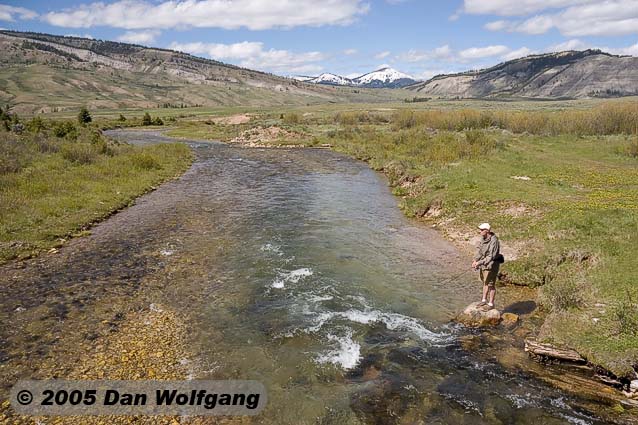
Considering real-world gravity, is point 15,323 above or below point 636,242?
below

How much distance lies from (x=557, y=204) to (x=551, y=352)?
588 inches

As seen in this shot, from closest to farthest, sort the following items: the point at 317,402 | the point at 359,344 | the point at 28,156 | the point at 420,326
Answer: the point at 317,402, the point at 359,344, the point at 420,326, the point at 28,156

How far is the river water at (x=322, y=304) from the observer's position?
1034 cm

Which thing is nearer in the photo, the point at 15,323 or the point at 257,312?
the point at 15,323

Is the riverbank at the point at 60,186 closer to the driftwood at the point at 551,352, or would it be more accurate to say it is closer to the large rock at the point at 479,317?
the large rock at the point at 479,317

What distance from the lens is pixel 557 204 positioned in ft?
79.4

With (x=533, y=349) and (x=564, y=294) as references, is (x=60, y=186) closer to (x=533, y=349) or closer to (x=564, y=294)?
(x=533, y=349)

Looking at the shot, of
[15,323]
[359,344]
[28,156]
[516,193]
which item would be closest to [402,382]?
[359,344]

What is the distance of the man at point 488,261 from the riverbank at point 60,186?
63.4ft

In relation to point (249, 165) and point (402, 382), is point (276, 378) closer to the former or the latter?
point (402, 382)

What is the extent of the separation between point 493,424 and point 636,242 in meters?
12.5

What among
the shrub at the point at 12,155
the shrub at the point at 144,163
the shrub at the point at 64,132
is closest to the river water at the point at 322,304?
the shrub at the point at 12,155

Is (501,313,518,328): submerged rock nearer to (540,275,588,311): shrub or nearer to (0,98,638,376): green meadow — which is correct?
(0,98,638,376): green meadow

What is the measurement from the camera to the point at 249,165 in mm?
51156
